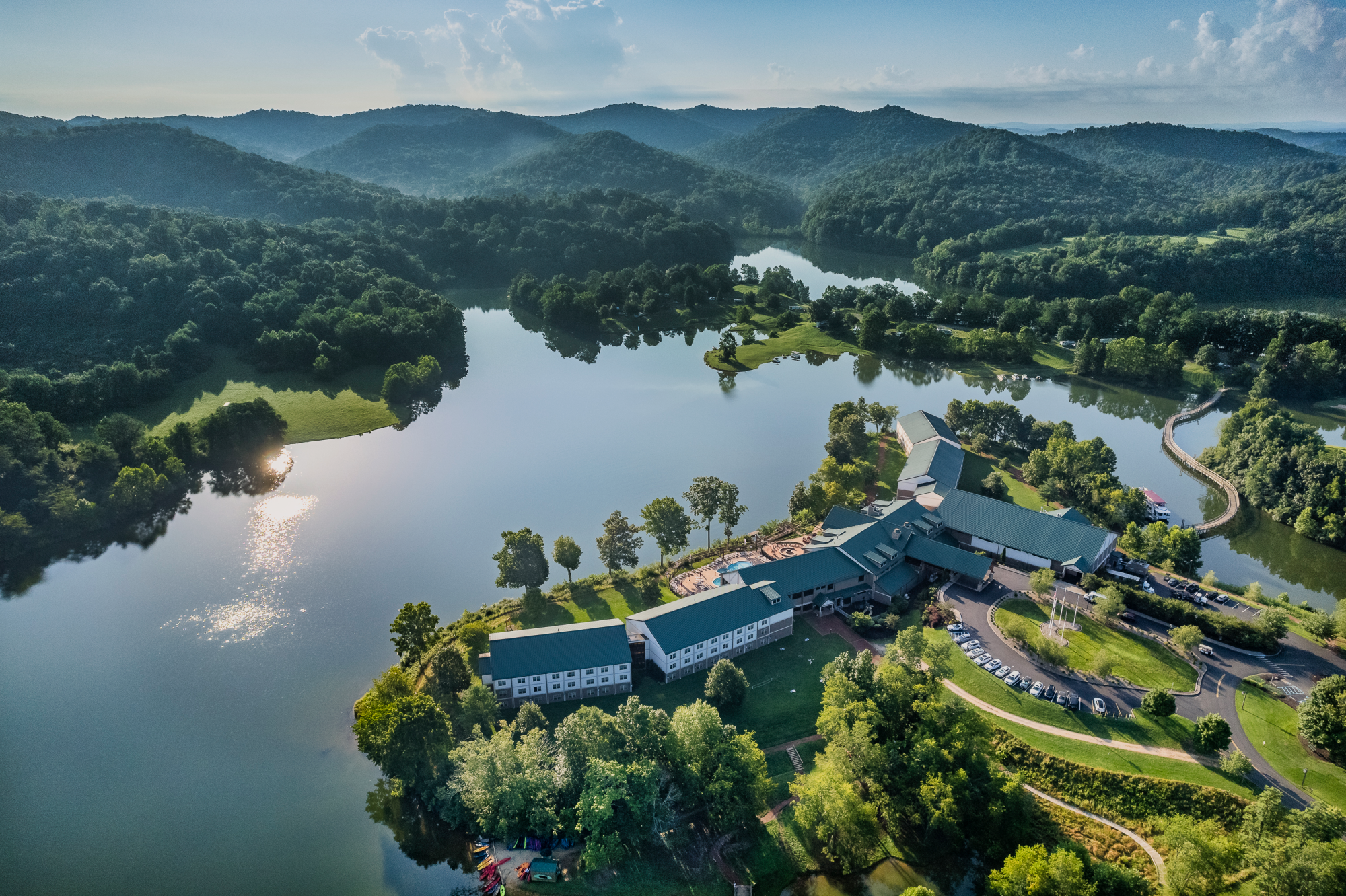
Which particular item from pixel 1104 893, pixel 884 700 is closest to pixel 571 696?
pixel 884 700

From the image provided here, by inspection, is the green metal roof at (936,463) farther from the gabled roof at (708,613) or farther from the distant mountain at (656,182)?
the distant mountain at (656,182)

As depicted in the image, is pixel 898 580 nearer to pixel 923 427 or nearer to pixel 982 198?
pixel 923 427

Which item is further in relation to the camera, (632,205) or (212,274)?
(632,205)

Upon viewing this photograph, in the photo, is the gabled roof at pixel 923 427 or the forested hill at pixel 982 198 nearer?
the gabled roof at pixel 923 427

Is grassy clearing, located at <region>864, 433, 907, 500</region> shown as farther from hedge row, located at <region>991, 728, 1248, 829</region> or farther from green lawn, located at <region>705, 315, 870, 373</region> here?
green lawn, located at <region>705, 315, 870, 373</region>

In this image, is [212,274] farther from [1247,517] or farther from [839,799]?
[1247,517]

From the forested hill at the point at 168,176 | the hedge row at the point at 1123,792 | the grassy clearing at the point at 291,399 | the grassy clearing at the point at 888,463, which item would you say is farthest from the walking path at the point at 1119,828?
the forested hill at the point at 168,176

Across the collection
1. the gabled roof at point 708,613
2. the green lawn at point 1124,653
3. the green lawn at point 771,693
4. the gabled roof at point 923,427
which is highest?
the gabled roof at point 923,427
